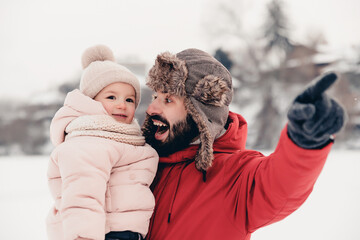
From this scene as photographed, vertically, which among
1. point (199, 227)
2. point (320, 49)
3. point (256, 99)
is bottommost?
point (199, 227)

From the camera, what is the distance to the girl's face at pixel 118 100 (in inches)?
68.6

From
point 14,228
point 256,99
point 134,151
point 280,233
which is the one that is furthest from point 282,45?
point 134,151

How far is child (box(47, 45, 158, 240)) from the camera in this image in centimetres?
128

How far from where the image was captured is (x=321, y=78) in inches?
35.4

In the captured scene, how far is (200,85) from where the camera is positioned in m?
1.70

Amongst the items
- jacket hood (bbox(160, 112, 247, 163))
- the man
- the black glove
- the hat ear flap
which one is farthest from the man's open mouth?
the black glove

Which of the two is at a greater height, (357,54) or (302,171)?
(357,54)

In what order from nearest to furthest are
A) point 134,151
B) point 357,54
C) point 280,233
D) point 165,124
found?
point 134,151 → point 165,124 → point 280,233 → point 357,54

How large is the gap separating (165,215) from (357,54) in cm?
1469

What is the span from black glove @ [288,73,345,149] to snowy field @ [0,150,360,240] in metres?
3.42

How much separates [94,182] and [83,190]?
0.18 feet

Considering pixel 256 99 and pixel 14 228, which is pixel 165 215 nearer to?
pixel 14 228

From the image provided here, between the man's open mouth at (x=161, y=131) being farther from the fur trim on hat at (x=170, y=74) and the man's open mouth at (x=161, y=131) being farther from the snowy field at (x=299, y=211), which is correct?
the snowy field at (x=299, y=211)

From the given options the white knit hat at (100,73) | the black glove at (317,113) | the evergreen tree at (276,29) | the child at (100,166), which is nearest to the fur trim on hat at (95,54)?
the white knit hat at (100,73)
